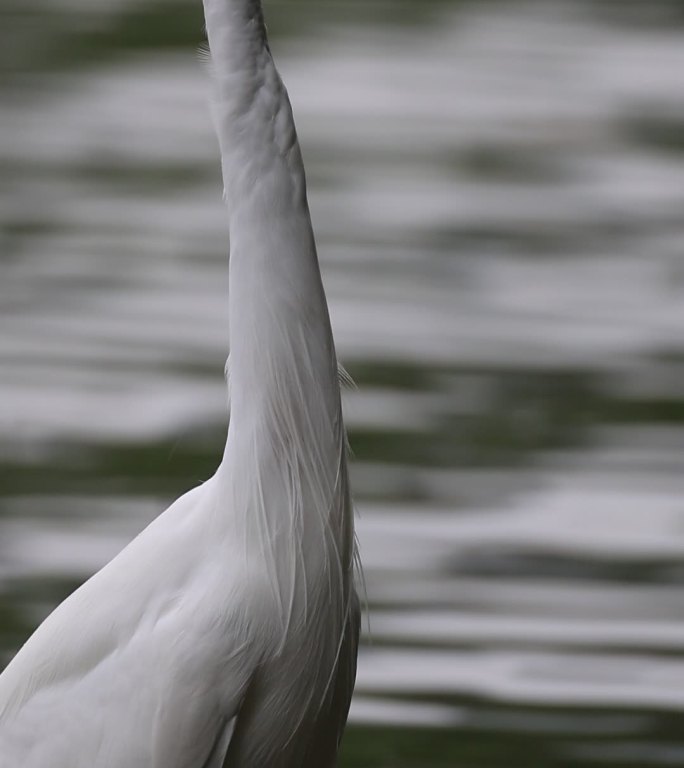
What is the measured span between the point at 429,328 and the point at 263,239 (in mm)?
3031

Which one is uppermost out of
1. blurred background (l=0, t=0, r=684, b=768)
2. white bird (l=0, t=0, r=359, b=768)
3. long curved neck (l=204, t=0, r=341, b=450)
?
long curved neck (l=204, t=0, r=341, b=450)

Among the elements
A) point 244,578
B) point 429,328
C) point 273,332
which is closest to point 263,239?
point 273,332

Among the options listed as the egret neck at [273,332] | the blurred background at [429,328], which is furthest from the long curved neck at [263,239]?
the blurred background at [429,328]

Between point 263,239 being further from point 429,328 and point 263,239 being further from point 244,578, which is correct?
point 429,328

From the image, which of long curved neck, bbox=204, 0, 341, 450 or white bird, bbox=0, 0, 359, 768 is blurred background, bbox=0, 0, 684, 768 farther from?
long curved neck, bbox=204, 0, 341, 450

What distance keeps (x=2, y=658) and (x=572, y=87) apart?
406 centimetres

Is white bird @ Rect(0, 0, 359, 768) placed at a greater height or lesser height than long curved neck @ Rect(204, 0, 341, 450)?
lesser

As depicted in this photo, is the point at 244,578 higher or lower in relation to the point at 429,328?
higher

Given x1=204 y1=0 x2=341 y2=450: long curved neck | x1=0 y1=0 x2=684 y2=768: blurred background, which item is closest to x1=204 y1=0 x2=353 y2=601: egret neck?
x1=204 y1=0 x2=341 y2=450: long curved neck

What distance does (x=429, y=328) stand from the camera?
5156 millimetres

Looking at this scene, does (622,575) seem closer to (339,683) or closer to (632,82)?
(339,683)

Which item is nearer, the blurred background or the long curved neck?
the long curved neck

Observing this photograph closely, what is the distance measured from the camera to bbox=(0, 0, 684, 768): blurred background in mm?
3557

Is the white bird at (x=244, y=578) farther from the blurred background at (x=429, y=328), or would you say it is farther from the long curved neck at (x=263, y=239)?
the blurred background at (x=429, y=328)
